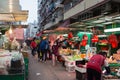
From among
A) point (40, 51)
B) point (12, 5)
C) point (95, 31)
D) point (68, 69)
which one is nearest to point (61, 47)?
point (40, 51)

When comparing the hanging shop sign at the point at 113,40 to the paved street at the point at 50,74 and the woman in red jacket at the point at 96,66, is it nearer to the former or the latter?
the paved street at the point at 50,74

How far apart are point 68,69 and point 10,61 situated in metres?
10.7

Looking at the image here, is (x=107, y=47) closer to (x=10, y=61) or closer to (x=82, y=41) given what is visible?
(x=82, y=41)

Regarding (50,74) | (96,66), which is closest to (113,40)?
(50,74)

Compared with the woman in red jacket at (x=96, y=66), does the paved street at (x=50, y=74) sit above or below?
below

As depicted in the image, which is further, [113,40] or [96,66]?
[113,40]

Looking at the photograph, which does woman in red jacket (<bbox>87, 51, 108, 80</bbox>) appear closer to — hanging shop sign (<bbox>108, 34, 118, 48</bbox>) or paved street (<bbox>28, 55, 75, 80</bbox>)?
paved street (<bbox>28, 55, 75, 80</bbox>)

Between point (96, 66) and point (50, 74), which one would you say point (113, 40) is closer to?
point (50, 74)

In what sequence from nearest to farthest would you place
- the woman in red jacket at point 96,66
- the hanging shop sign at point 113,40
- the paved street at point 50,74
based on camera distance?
the woman in red jacket at point 96,66 → the paved street at point 50,74 → the hanging shop sign at point 113,40

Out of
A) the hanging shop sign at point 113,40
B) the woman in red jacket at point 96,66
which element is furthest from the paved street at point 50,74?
the woman in red jacket at point 96,66

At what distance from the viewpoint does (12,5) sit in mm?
9234

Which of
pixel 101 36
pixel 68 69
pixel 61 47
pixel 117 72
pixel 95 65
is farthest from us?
pixel 61 47

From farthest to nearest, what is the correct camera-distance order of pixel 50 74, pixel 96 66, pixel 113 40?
pixel 113 40 < pixel 50 74 < pixel 96 66

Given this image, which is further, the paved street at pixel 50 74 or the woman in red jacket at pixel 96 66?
the paved street at pixel 50 74
